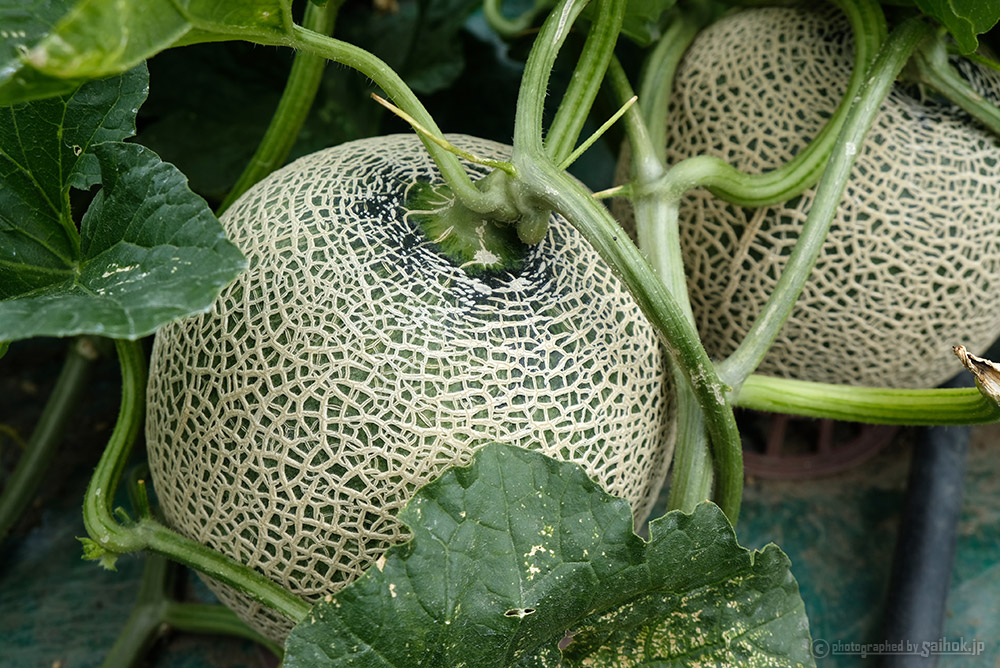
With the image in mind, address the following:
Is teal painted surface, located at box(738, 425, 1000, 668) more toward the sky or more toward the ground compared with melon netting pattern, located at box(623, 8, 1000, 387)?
more toward the ground

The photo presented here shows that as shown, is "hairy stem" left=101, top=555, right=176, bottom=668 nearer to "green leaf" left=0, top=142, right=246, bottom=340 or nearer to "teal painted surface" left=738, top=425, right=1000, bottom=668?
"green leaf" left=0, top=142, right=246, bottom=340

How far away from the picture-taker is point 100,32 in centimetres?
54

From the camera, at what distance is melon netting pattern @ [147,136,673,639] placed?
794 mm

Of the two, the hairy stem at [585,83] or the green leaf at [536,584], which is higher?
the hairy stem at [585,83]

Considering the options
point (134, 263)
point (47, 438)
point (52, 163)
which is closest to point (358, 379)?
point (134, 263)

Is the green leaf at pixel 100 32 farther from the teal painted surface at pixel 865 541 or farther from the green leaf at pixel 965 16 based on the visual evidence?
the teal painted surface at pixel 865 541

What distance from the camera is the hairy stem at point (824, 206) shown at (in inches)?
36.0

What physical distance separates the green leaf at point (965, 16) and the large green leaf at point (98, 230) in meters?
0.75

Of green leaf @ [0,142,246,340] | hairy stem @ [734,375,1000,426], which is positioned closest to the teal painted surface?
hairy stem @ [734,375,1000,426]

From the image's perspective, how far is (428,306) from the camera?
2.69 ft

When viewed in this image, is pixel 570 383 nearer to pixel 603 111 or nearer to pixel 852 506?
pixel 603 111

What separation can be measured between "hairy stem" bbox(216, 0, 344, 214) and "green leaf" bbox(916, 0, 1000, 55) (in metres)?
0.65

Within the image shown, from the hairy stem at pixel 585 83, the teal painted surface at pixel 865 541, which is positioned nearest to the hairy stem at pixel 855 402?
the hairy stem at pixel 585 83

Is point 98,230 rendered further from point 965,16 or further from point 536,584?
point 965,16
